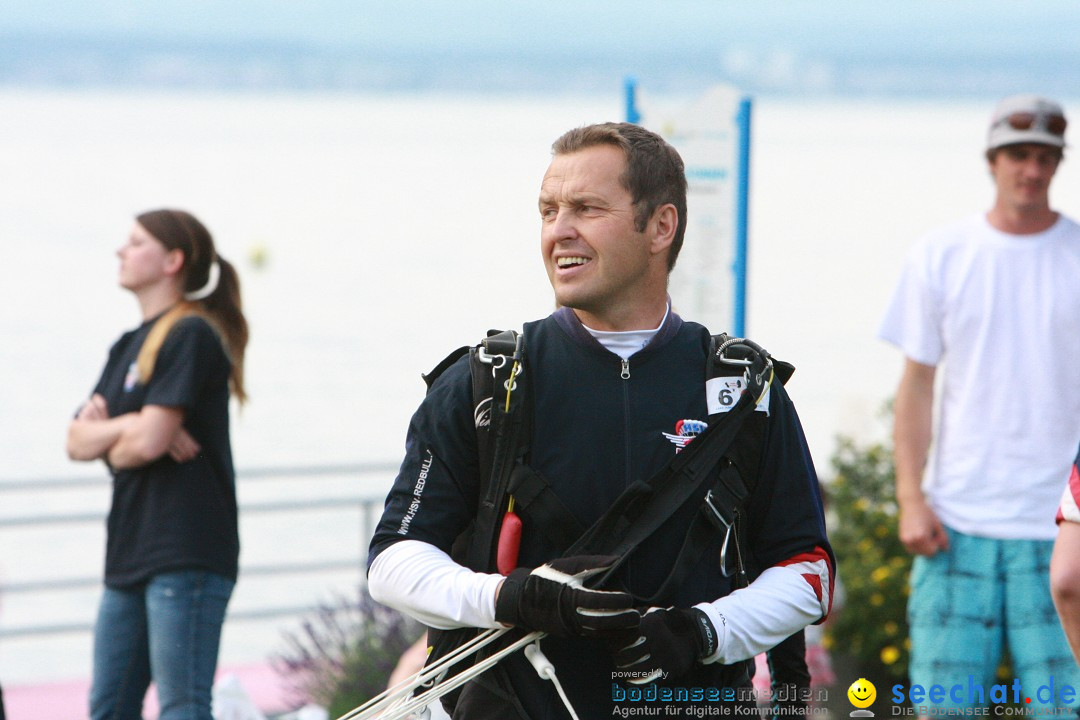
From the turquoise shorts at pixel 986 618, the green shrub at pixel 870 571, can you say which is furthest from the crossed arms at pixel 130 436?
the green shrub at pixel 870 571

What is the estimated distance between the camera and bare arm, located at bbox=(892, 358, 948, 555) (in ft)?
14.4

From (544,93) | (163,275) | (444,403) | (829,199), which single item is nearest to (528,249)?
(829,199)

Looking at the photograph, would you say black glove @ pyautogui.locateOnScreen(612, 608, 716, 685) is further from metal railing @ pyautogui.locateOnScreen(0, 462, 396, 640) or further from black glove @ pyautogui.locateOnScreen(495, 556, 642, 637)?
metal railing @ pyautogui.locateOnScreen(0, 462, 396, 640)

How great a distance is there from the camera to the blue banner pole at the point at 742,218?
477 centimetres

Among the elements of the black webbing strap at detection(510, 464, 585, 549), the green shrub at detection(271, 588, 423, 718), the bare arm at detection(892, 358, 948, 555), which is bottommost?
the green shrub at detection(271, 588, 423, 718)

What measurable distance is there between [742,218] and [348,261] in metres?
18.4

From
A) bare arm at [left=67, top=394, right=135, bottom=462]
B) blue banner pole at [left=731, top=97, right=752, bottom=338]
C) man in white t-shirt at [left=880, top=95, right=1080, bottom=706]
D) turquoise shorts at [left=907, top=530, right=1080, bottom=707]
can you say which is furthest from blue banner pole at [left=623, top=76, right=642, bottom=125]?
bare arm at [left=67, top=394, right=135, bottom=462]

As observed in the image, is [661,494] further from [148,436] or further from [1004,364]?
[148,436]

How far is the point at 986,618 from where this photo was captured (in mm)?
4305

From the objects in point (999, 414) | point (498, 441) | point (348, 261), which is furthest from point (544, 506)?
point (348, 261)

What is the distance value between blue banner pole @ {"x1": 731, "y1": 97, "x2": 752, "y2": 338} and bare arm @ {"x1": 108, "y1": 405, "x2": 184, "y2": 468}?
5.99 feet

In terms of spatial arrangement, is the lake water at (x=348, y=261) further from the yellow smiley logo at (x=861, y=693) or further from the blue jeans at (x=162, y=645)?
the blue jeans at (x=162, y=645)

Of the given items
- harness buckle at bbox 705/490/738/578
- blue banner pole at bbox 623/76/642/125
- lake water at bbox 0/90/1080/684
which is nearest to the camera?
harness buckle at bbox 705/490/738/578

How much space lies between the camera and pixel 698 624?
96.7 inches
